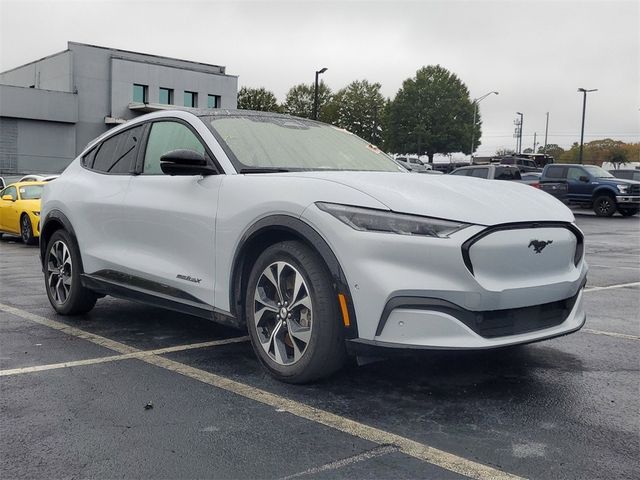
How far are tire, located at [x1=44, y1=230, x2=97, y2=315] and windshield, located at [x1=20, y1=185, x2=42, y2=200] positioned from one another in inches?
371

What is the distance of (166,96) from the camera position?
46.8 m

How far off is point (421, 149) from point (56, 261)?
69726 millimetres

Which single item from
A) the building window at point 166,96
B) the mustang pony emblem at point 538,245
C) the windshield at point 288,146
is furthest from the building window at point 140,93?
the mustang pony emblem at point 538,245

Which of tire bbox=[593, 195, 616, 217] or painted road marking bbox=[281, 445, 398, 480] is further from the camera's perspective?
tire bbox=[593, 195, 616, 217]

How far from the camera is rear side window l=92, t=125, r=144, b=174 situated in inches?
214

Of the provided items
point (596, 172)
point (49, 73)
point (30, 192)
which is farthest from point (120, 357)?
point (49, 73)

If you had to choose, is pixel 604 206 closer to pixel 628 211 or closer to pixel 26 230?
pixel 628 211

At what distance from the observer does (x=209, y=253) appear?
4.37m

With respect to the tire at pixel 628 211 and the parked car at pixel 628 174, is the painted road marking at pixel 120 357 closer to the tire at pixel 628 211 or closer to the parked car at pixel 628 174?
the tire at pixel 628 211

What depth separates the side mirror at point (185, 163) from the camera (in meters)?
4.30

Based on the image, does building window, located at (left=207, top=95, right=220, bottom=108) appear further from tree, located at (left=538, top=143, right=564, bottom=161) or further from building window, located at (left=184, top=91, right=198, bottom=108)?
tree, located at (left=538, top=143, right=564, bottom=161)

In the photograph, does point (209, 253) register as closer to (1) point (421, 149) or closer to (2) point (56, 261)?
(2) point (56, 261)

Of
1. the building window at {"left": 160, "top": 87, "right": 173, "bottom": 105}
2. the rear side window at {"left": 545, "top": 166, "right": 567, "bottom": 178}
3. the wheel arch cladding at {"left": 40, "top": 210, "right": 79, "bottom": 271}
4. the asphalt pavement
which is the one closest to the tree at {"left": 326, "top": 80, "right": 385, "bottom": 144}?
the building window at {"left": 160, "top": 87, "right": 173, "bottom": 105}

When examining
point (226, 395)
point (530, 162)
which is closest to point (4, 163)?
point (530, 162)
